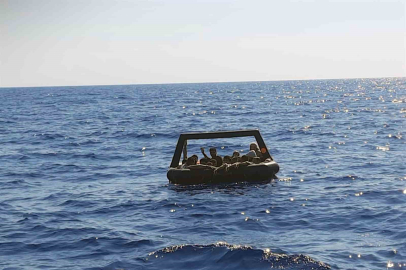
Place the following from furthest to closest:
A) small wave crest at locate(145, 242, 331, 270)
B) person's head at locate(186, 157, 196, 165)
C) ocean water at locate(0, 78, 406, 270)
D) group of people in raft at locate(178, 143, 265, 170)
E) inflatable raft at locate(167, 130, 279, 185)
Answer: person's head at locate(186, 157, 196, 165) → group of people in raft at locate(178, 143, 265, 170) → inflatable raft at locate(167, 130, 279, 185) → ocean water at locate(0, 78, 406, 270) → small wave crest at locate(145, 242, 331, 270)

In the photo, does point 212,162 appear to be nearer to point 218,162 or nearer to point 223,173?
point 218,162

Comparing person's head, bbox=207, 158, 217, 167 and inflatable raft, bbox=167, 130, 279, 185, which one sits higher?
person's head, bbox=207, 158, 217, 167

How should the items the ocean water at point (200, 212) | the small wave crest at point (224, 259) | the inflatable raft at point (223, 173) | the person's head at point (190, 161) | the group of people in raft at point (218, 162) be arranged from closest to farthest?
the small wave crest at point (224, 259)
the ocean water at point (200, 212)
the inflatable raft at point (223, 173)
the group of people in raft at point (218, 162)
the person's head at point (190, 161)

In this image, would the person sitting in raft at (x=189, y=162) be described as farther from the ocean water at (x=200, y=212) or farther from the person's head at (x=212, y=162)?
the ocean water at (x=200, y=212)

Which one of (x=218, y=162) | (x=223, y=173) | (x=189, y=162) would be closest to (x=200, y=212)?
(x=223, y=173)

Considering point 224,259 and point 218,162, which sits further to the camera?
point 218,162

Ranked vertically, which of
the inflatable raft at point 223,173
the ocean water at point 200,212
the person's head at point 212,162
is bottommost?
the ocean water at point 200,212

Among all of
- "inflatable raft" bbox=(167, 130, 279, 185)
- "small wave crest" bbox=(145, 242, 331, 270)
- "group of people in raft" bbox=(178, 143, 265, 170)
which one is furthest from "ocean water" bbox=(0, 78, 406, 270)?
"group of people in raft" bbox=(178, 143, 265, 170)

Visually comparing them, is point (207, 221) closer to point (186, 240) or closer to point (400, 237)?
point (186, 240)

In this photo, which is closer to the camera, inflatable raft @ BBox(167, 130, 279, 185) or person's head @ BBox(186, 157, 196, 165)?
inflatable raft @ BBox(167, 130, 279, 185)

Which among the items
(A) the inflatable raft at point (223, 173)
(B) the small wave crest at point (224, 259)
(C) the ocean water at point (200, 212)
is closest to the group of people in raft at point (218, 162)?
(A) the inflatable raft at point (223, 173)

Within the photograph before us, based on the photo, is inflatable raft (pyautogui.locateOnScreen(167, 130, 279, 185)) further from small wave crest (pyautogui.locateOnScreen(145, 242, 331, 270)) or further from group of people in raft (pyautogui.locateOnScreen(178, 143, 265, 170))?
small wave crest (pyautogui.locateOnScreen(145, 242, 331, 270))

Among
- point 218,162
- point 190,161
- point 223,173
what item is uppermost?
point 190,161

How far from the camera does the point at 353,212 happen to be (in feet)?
47.8
